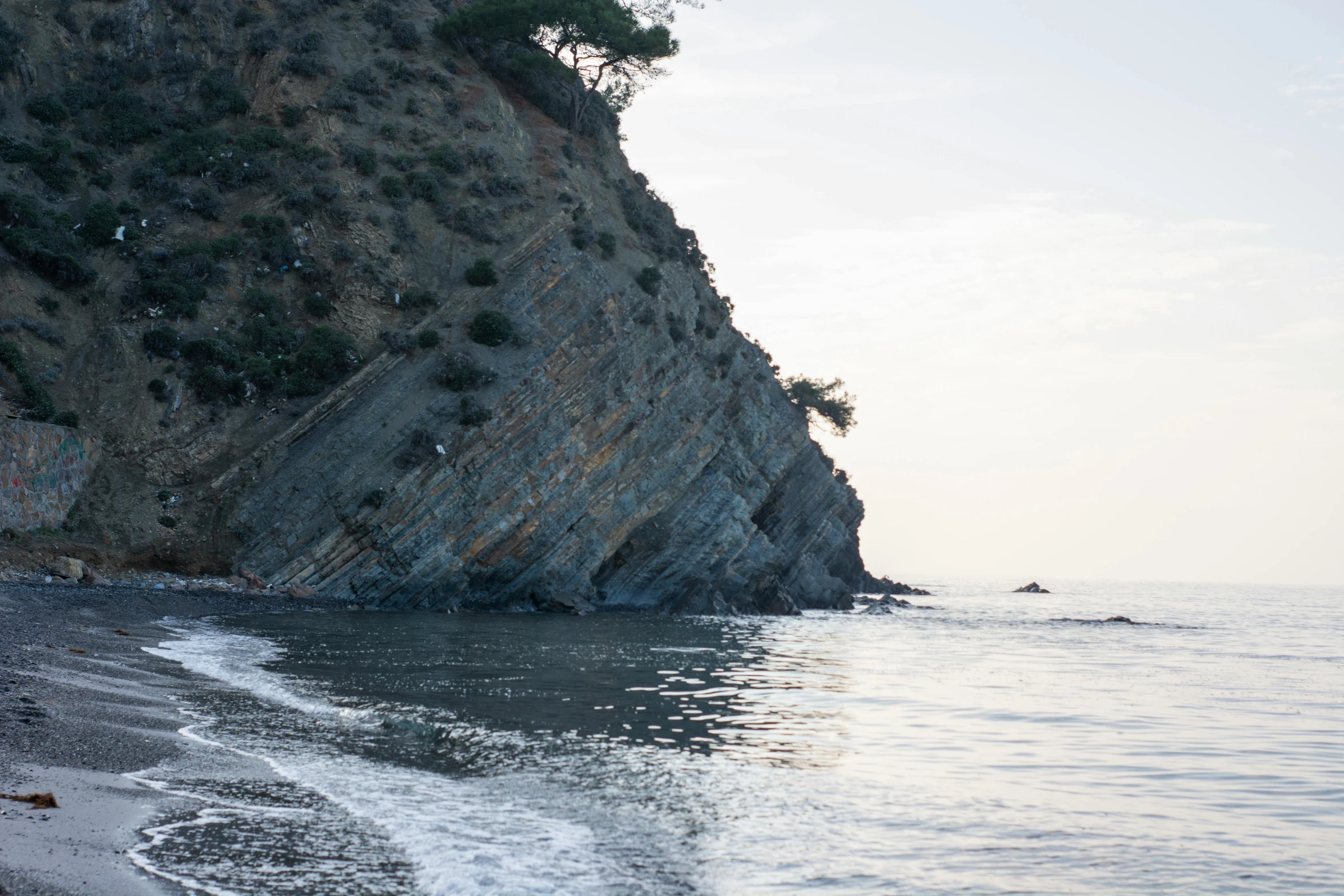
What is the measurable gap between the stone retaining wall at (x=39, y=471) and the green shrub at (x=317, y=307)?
34.0 ft

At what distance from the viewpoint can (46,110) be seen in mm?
44938

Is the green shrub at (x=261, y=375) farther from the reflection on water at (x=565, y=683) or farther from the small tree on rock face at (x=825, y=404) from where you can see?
the small tree on rock face at (x=825, y=404)

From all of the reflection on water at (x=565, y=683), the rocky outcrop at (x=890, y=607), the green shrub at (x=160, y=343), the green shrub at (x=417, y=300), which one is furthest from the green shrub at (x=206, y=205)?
the rocky outcrop at (x=890, y=607)

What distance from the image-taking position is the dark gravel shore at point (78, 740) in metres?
5.88

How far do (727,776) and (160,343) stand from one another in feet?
112

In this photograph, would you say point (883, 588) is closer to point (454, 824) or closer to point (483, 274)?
point (483, 274)

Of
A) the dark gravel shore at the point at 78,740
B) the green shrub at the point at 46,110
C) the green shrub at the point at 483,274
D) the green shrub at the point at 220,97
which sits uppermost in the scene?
the green shrub at the point at 220,97

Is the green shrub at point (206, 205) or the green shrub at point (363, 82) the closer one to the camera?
the green shrub at point (206, 205)

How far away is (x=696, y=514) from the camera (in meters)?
44.4

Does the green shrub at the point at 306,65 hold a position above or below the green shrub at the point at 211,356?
above

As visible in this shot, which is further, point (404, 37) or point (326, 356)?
point (404, 37)

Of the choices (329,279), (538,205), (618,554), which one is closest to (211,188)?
(329,279)

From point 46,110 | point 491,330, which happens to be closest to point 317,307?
point 491,330

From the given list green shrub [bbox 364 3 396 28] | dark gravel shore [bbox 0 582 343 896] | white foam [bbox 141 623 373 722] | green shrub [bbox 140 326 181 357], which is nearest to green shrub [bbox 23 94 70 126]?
green shrub [bbox 140 326 181 357]
